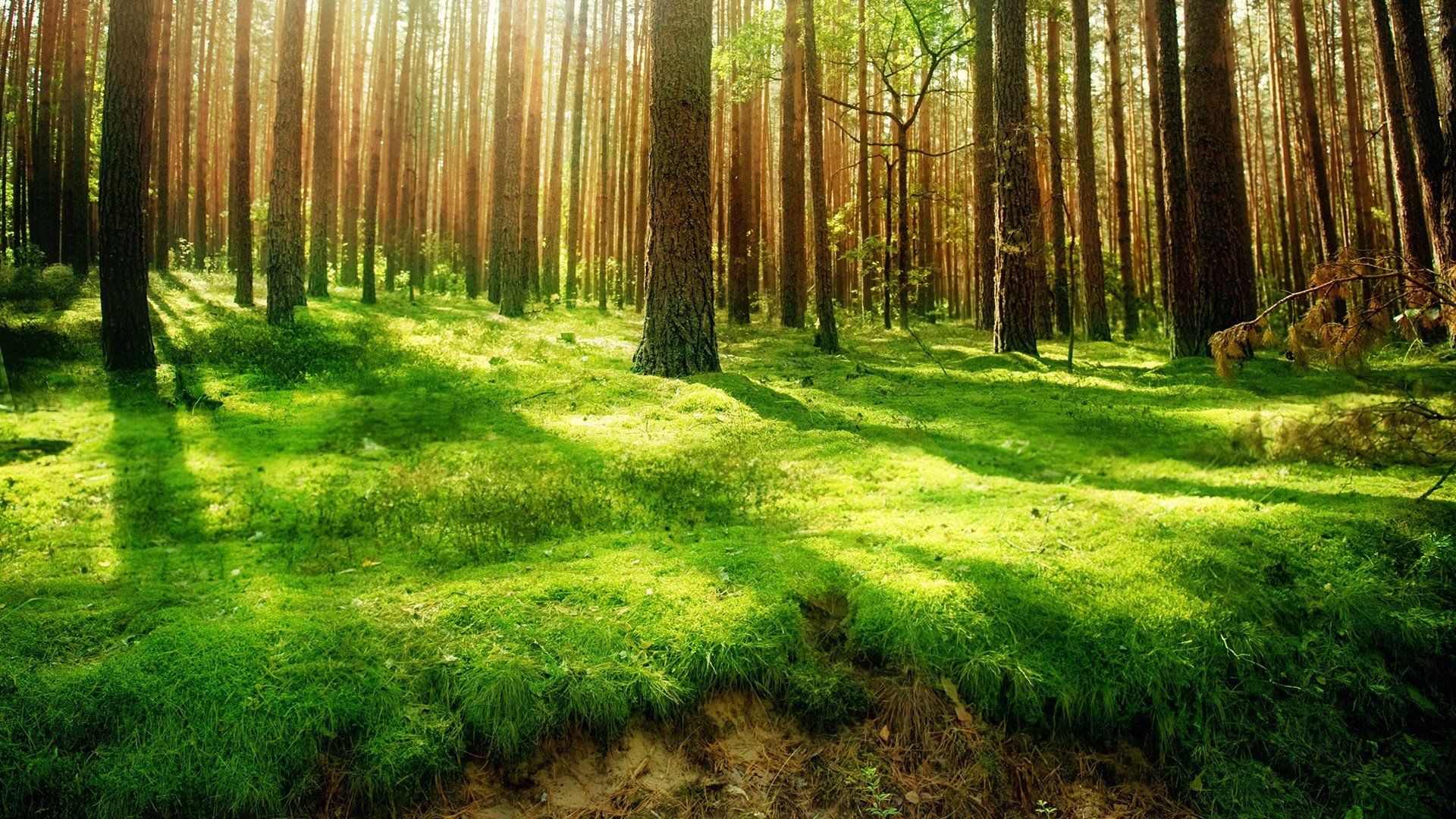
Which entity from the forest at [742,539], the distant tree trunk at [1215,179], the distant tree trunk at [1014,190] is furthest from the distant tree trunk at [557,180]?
the distant tree trunk at [1215,179]

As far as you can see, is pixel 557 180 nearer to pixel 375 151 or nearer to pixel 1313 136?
pixel 375 151

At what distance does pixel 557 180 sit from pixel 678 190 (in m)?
15.5

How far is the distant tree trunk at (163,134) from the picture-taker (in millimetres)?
14594

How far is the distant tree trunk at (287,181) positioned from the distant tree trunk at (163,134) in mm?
2605

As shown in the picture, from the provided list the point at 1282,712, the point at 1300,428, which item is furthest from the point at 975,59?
the point at 1282,712

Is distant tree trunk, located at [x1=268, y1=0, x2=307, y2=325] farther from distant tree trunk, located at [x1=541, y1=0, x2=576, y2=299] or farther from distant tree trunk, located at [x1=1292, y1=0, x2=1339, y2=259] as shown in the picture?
distant tree trunk, located at [x1=1292, y1=0, x2=1339, y2=259]

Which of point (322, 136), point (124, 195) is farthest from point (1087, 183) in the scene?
point (322, 136)

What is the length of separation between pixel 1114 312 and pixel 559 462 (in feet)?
73.0

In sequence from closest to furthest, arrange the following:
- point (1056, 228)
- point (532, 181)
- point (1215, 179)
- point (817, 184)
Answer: point (1215, 179) < point (817, 184) < point (1056, 228) < point (532, 181)

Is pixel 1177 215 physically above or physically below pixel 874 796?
above

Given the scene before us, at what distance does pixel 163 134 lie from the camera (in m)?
15.2

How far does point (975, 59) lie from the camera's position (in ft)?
50.7

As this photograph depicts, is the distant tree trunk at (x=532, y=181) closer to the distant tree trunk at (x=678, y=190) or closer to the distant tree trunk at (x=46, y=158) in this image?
the distant tree trunk at (x=678, y=190)

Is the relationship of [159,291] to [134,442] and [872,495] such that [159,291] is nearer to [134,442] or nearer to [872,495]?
[134,442]
